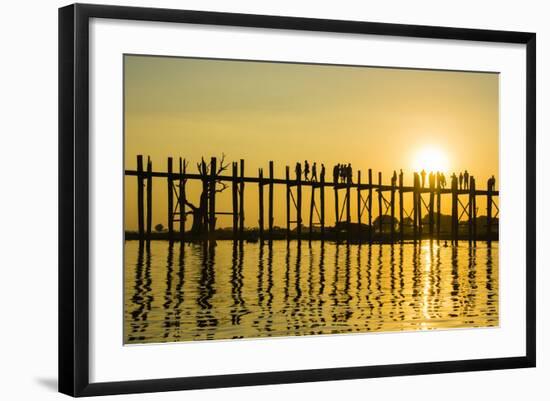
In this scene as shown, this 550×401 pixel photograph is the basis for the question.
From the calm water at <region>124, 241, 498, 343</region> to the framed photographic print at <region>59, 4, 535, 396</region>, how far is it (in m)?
0.01

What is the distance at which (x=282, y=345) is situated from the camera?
6.09 meters

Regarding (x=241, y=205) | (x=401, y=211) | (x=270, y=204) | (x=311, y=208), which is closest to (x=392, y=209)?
(x=401, y=211)

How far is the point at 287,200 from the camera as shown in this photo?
6.35 meters

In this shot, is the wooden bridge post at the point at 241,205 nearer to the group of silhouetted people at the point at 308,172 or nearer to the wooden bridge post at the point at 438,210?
the group of silhouetted people at the point at 308,172

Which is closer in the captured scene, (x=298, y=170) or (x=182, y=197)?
(x=182, y=197)

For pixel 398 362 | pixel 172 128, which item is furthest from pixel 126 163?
pixel 398 362

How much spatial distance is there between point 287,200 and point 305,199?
120 millimetres

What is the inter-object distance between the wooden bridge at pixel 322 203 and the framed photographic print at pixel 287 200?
11 millimetres

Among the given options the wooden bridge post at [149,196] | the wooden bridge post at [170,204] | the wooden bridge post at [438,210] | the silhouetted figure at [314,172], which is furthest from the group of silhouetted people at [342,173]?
the wooden bridge post at [149,196]

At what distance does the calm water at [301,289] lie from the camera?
5.89 meters

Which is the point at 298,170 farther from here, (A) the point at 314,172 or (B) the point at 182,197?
(B) the point at 182,197

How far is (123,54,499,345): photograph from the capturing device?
5914mm

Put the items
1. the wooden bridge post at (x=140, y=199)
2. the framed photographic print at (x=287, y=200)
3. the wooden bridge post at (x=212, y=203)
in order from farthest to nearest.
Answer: the wooden bridge post at (x=212, y=203), the wooden bridge post at (x=140, y=199), the framed photographic print at (x=287, y=200)

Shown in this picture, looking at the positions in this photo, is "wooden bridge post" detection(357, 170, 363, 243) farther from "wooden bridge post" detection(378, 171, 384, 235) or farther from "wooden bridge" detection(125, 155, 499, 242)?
"wooden bridge post" detection(378, 171, 384, 235)
